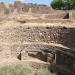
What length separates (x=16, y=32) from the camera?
1941 centimetres

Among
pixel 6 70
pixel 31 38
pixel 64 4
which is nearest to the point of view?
pixel 6 70

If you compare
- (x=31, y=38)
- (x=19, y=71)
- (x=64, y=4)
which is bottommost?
(x=19, y=71)

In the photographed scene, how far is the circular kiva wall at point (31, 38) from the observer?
1797 centimetres

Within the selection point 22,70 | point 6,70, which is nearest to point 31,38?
point 22,70

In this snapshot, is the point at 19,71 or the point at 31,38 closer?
the point at 19,71

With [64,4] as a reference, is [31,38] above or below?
below

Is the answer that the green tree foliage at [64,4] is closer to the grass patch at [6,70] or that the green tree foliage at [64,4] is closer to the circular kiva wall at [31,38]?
the circular kiva wall at [31,38]

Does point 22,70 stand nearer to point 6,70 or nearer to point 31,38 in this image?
point 6,70

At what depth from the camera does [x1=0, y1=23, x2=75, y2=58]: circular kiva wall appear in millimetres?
17969

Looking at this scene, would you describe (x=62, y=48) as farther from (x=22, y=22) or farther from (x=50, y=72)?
(x=22, y=22)

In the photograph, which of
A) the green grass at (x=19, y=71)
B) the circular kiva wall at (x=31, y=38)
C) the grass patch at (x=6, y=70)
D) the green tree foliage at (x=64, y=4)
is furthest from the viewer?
the green tree foliage at (x=64, y=4)

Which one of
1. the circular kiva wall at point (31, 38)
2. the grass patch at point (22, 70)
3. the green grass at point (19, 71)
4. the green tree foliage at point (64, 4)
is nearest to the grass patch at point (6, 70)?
the green grass at point (19, 71)

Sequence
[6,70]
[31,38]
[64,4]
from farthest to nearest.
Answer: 1. [64,4]
2. [31,38]
3. [6,70]

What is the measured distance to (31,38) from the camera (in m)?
19.1
